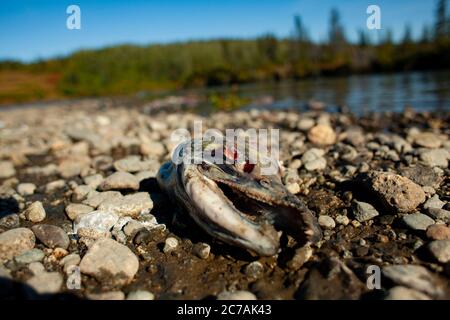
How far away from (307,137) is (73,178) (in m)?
3.54

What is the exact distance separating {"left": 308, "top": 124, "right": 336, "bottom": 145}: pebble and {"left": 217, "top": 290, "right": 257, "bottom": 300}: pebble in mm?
3565

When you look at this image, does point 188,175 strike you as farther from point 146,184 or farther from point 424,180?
point 424,180

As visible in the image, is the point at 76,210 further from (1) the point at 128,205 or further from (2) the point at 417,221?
(2) the point at 417,221

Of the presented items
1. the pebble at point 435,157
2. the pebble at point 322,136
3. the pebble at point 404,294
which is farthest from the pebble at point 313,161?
the pebble at point 404,294

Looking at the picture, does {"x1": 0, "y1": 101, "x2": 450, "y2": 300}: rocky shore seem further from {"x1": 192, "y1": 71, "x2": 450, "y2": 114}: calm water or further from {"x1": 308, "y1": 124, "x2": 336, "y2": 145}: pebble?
{"x1": 192, "y1": 71, "x2": 450, "y2": 114}: calm water

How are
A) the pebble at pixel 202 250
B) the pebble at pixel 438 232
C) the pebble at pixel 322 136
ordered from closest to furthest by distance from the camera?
the pebble at pixel 438 232
the pebble at pixel 202 250
the pebble at pixel 322 136

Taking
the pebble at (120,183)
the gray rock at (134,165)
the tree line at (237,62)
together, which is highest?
the tree line at (237,62)

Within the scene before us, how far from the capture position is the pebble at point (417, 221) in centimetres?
244

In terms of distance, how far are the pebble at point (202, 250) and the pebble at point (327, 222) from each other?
935 millimetres

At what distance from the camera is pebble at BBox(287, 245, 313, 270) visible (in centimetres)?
216

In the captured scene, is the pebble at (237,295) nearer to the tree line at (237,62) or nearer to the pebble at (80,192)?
the pebble at (80,192)

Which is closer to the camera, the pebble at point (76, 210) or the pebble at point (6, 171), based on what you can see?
the pebble at point (76, 210)

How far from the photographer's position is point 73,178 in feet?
14.6
